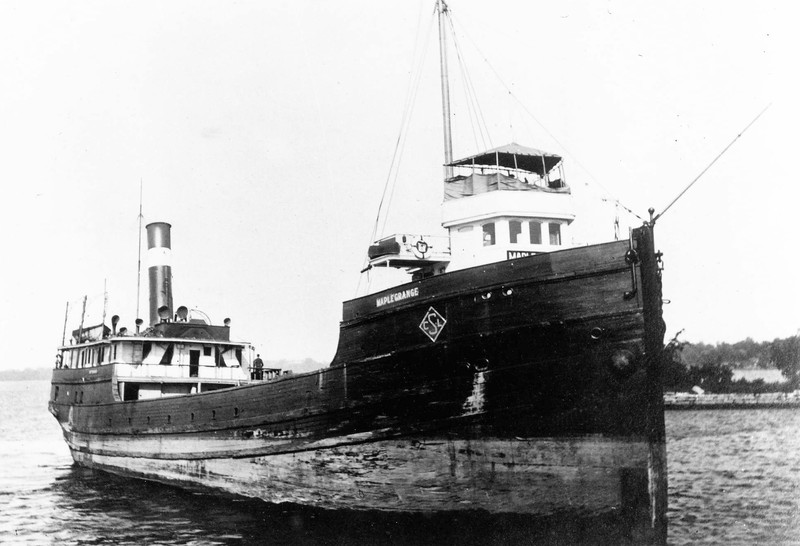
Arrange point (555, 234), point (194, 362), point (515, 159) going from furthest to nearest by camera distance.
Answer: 1. point (194, 362)
2. point (515, 159)
3. point (555, 234)

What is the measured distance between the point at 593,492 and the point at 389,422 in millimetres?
3468

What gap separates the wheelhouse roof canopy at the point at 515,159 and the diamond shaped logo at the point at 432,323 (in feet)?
12.2

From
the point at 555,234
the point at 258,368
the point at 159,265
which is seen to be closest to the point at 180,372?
the point at 258,368

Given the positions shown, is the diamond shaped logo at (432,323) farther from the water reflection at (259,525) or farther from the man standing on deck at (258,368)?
the man standing on deck at (258,368)

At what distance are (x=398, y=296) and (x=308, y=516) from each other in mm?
4349

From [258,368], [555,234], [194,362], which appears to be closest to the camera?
[555,234]

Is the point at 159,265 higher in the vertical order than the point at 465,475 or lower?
higher

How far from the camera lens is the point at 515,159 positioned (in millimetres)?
13023

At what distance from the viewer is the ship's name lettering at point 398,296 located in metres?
11.2

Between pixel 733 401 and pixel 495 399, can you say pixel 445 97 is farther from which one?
pixel 733 401

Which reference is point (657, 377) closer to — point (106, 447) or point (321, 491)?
point (321, 491)

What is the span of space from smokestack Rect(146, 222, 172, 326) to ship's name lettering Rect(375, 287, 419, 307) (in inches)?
444

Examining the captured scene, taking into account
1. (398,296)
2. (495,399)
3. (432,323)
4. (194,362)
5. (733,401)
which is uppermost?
(398,296)

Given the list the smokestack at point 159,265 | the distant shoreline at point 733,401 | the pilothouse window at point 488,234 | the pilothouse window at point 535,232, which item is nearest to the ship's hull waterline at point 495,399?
the pilothouse window at point 488,234
